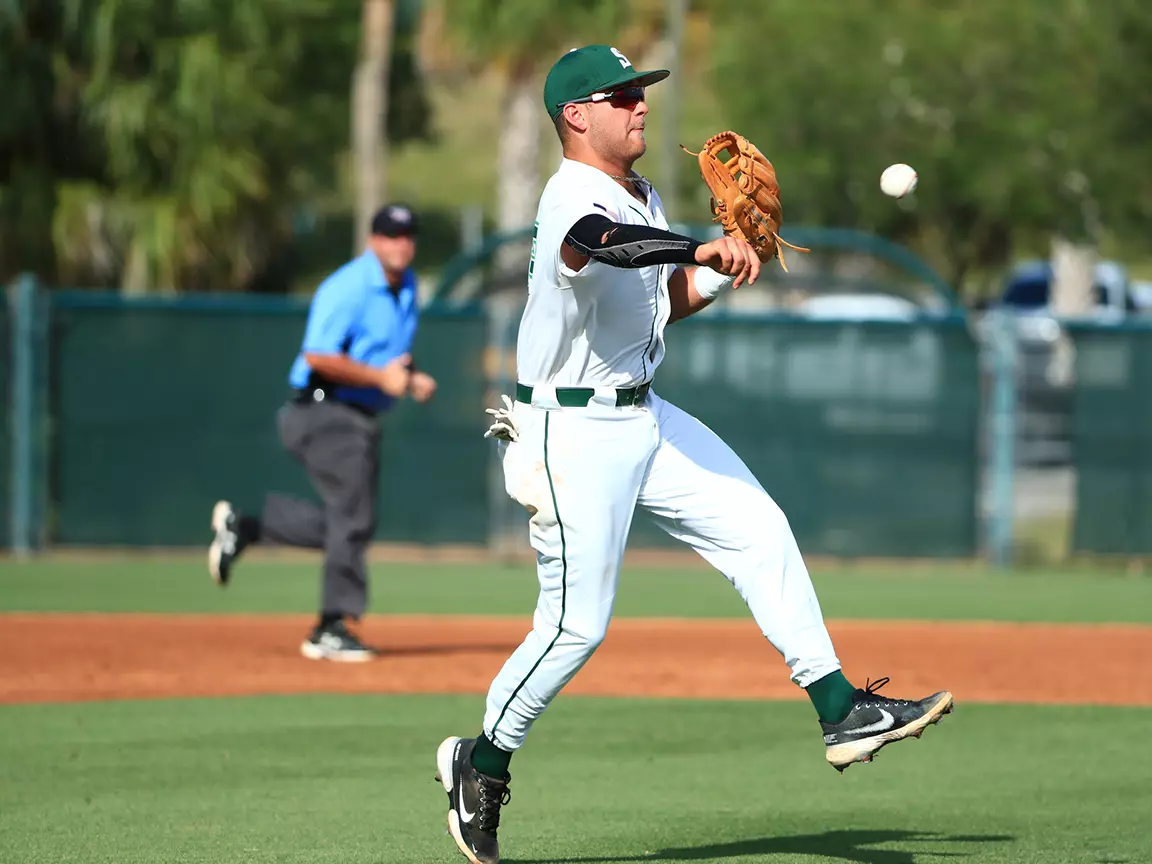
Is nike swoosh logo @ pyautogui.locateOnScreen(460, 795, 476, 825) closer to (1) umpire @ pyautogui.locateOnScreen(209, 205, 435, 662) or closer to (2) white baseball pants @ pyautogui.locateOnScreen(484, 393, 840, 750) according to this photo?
(2) white baseball pants @ pyautogui.locateOnScreen(484, 393, 840, 750)

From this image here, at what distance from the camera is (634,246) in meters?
4.82

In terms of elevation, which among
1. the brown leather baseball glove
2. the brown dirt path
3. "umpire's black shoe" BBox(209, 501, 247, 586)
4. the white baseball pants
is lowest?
the brown dirt path

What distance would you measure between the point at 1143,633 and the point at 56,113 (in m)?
13.7

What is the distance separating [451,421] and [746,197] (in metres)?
11.0

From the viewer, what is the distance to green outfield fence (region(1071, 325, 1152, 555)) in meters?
15.9

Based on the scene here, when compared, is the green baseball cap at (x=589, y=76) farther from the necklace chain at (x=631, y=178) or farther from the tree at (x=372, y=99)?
the tree at (x=372, y=99)

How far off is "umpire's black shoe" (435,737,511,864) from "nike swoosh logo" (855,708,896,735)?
1.04 meters

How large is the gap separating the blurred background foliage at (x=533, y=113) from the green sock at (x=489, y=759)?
15.8 meters

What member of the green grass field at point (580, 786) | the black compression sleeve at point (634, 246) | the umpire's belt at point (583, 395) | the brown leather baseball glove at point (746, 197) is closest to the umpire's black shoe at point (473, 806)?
the green grass field at point (580, 786)

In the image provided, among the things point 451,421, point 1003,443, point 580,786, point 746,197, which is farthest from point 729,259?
point 1003,443

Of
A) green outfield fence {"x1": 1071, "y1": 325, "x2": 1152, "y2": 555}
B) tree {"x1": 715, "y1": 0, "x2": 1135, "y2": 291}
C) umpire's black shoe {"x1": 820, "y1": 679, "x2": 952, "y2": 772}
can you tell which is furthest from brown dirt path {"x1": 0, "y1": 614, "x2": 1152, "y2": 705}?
tree {"x1": 715, "y1": 0, "x2": 1135, "y2": 291}

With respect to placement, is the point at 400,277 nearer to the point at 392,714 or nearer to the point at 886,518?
the point at 392,714

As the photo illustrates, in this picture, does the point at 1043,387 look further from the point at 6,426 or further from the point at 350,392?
the point at 6,426

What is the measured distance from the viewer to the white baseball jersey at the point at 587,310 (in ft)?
16.9
